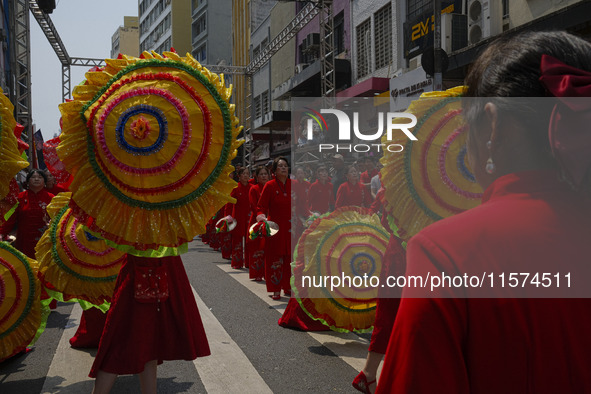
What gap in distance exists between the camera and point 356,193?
903 cm

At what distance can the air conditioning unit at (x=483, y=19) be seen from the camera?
1243 centimetres

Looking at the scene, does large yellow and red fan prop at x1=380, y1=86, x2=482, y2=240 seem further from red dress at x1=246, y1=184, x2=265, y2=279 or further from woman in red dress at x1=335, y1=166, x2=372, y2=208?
red dress at x1=246, y1=184, x2=265, y2=279

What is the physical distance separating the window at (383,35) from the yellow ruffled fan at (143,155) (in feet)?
49.4

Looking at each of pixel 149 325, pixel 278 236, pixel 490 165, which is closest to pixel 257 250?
pixel 278 236

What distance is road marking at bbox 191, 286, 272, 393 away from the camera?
4406 millimetres

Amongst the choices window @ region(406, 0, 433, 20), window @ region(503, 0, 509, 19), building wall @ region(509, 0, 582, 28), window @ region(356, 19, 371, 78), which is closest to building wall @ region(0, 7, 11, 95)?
window @ region(356, 19, 371, 78)

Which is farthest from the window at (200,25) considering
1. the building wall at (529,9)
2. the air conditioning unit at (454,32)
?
the building wall at (529,9)

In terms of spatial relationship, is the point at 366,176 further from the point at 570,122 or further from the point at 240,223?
the point at 570,122

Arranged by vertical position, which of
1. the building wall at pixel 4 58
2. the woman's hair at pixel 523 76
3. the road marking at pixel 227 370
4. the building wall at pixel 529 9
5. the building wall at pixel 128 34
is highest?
the building wall at pixel 128 34

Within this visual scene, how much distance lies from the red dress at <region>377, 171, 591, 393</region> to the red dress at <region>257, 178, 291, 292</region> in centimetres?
693

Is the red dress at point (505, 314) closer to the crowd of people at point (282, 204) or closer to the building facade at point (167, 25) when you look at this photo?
the crowd of people at point (282, 204)

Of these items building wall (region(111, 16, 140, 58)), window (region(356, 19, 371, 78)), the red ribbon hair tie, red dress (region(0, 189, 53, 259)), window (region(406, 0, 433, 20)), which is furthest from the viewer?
building wall (region(111, 16, 140, 58))

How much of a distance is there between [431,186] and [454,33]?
37.1ft

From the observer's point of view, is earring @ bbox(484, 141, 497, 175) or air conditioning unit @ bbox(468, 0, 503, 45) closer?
earring @ bbox(484, 141, 497, 175)
